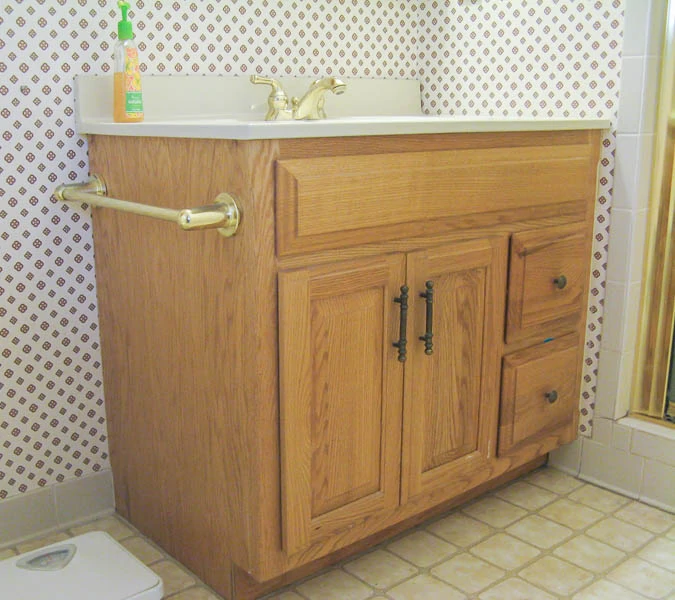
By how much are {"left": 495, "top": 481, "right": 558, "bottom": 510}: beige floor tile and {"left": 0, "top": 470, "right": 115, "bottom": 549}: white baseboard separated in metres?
0.96

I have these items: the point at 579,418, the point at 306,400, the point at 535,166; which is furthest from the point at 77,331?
the point at 579,418

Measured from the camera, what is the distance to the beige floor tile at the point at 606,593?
1.51m

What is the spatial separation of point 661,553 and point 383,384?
75cm

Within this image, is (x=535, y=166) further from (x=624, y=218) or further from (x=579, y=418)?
(x=579, y=418)

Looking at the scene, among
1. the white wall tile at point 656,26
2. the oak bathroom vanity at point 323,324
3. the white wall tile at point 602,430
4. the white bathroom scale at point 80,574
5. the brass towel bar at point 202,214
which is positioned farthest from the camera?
the white wall tile at point 602,430

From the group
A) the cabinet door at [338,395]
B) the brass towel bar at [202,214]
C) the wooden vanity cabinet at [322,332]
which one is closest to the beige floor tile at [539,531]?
the wooden vanity cabinet at [322,332]

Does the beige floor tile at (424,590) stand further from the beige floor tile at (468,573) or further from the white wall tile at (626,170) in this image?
the white wall tile at (626,170)

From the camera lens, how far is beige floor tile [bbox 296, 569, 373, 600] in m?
1.51

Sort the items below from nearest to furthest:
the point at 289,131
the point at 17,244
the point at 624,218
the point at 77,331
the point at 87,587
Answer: the point at 289,131
the point at 87,587
the point at 17,244
the point at 77,331
the point at 624,218

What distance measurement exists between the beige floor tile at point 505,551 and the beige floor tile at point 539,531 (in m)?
0.03

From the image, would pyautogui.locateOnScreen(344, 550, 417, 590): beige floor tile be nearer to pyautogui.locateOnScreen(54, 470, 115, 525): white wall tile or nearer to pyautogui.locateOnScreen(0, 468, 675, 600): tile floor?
pyautogui.locateOnScreen(0, 468, 675, 600): tile floor

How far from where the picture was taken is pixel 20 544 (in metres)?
1.67

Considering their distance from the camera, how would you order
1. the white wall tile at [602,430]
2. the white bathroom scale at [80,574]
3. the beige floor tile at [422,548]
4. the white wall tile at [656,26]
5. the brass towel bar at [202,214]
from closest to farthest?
the brass towel bar at [202,214] < the white bathroom scale at [80,574] < the beige floor tile at [422,548] < the white wall tile at [656,26] < the white wall tile at [602,430]

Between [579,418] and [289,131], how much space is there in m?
1.21
